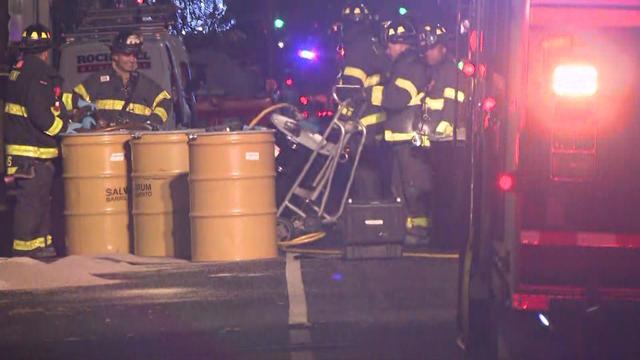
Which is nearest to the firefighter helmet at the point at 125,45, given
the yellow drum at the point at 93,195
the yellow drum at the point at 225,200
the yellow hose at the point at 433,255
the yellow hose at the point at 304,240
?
the yellow drum at the point at 93,195

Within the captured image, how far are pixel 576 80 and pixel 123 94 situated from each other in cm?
765

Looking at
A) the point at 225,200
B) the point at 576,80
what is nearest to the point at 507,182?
the point at 576,80

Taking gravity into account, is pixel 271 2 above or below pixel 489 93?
above

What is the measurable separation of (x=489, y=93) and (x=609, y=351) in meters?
1.84

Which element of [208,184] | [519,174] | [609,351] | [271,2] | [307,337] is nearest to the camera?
[519,174]

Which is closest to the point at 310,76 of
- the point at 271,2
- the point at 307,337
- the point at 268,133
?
the point at 271,2

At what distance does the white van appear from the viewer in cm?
1541

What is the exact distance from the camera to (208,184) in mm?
11336

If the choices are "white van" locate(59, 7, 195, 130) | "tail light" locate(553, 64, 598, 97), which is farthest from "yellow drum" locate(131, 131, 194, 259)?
"tail light" locate(553, 64, 598, 97)

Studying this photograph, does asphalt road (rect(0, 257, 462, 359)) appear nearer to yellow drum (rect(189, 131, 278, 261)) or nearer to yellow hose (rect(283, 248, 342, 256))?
yellow drum (rect(189, 131, 278, 261))

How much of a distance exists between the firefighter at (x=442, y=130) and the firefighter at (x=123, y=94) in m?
2.83

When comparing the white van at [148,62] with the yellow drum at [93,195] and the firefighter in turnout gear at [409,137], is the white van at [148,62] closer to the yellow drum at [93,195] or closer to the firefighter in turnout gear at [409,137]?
the yellow drum at [93,195]

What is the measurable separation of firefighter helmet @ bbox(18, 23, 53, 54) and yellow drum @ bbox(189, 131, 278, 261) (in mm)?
2169

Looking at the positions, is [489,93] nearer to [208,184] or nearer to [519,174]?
[519,174]
